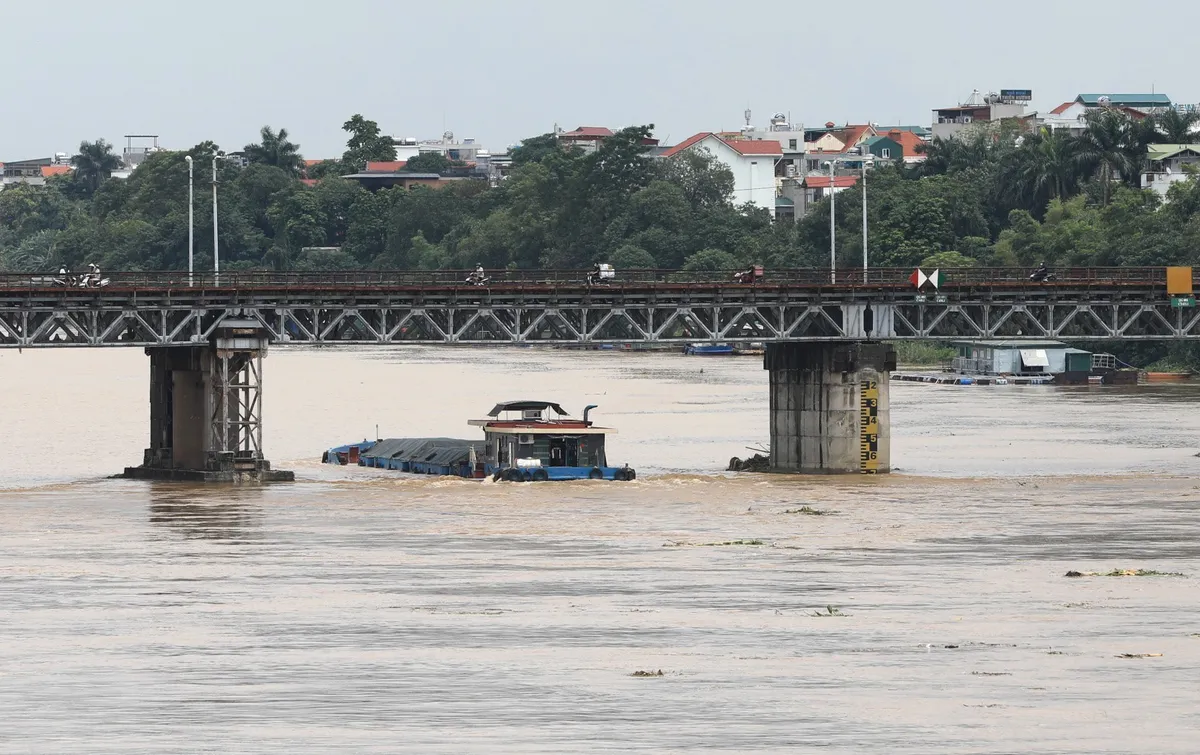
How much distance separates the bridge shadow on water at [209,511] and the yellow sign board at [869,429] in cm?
2071

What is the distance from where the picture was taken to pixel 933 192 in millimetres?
191375

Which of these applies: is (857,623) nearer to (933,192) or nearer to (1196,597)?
(1196,597)

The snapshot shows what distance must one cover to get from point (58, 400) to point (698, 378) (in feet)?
149

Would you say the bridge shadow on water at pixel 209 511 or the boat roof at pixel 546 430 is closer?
the bridge shadow on water at pixel 209 511

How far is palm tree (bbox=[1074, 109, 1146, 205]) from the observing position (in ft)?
607

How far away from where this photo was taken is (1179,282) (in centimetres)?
8106

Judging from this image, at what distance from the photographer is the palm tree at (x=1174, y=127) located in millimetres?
189625

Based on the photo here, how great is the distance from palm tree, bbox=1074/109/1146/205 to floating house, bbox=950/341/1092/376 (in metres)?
31.7

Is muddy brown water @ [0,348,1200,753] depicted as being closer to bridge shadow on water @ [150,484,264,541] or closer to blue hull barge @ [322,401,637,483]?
bridge shadow on water @ [150,484,264,541]

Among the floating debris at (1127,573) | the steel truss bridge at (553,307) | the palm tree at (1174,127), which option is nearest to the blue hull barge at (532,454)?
the steel truss bridge at (553,307)

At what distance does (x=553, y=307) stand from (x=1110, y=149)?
117613 mm

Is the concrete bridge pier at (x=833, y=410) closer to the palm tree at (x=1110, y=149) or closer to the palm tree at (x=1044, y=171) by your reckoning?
the palm tree at (x=1110, y=149)

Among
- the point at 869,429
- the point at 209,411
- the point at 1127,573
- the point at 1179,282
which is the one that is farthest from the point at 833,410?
the point at 1127,573

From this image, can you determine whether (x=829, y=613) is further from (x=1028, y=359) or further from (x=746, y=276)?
(x=1028, y=359)
